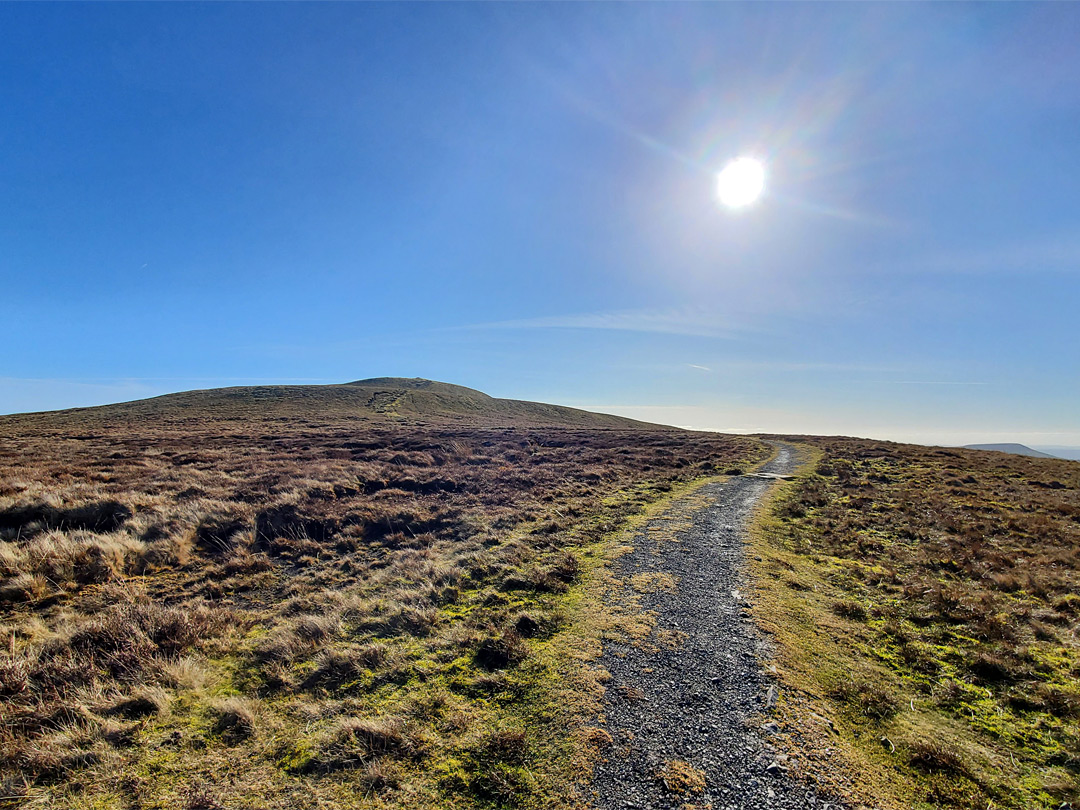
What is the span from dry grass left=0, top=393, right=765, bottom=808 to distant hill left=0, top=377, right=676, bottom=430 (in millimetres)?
44601

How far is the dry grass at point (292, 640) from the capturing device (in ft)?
15.6

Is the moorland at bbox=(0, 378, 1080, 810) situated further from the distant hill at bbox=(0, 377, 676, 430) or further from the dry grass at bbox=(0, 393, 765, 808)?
the distant hill at bbox=(0, 377, 676, 430)

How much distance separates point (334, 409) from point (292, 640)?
73.2 m

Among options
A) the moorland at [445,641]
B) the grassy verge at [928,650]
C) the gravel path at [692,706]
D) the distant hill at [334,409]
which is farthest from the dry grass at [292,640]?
the distant hill at [334,409]

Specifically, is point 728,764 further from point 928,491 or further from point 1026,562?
point 928,491

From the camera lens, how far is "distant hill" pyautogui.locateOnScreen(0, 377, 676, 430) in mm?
55688

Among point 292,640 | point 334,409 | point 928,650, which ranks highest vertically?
point 334,409

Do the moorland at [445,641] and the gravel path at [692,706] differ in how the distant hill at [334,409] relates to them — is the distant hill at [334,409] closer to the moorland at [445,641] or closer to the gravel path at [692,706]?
the moorland at [445,641]

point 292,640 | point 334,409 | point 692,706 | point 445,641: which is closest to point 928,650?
point 692,706

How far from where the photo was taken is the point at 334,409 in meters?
73.1

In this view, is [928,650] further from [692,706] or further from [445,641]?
[445,641]

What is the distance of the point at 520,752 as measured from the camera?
16.5 feet

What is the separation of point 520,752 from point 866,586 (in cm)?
993

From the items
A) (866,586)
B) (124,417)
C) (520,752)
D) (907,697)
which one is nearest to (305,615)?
(520,752)
